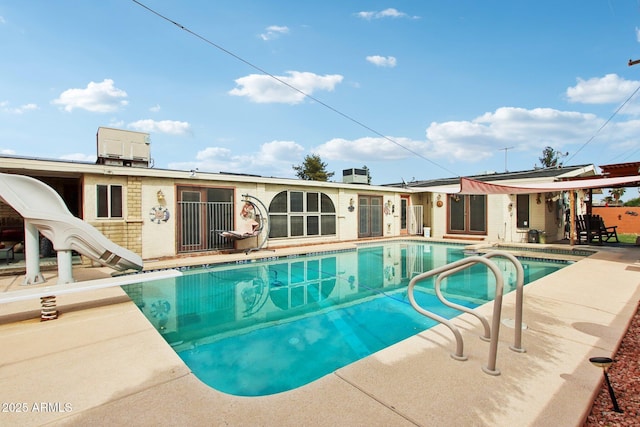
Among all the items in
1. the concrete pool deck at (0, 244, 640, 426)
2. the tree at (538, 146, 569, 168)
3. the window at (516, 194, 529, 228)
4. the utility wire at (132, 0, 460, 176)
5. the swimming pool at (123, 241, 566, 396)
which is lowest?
the swimming pool at (123, 241, 566, 396)

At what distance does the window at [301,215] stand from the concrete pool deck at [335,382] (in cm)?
794

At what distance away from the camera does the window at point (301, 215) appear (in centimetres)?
1186

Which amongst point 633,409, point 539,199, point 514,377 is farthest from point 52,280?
point 539,199

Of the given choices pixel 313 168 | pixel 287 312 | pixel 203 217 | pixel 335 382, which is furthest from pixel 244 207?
pixel 313 168

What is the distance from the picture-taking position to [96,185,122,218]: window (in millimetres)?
8188

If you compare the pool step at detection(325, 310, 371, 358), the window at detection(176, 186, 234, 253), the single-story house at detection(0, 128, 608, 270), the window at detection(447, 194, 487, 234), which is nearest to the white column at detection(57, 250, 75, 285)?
the single-story house at detection(0, 128, 608, 270)

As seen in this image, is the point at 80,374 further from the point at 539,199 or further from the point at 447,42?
the point at 539,199

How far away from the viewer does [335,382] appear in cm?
246

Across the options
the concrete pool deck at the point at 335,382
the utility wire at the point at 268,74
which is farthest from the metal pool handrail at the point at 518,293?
the utility wire at the point at 268,74

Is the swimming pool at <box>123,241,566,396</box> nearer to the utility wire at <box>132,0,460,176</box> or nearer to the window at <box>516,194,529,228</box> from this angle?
the window at <box>516,194,529,228</box>

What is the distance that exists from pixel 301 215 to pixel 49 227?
8236 millimetres

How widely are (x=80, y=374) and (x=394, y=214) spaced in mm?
14929

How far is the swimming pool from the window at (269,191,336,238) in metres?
2.45

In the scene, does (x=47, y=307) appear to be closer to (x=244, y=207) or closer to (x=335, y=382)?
(x=335, y=382)
